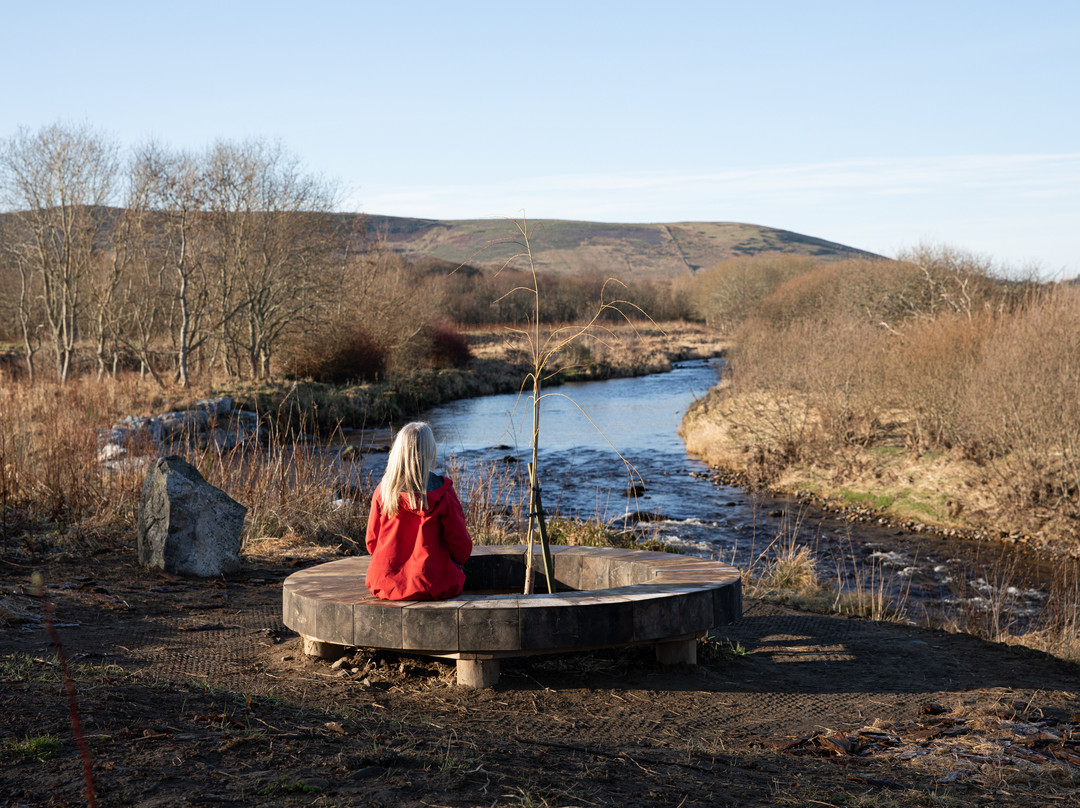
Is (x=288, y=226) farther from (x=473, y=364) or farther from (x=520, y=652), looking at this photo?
(x=520, y=652)

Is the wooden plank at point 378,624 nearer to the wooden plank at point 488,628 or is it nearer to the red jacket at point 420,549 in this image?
the red jacket at point 420,549

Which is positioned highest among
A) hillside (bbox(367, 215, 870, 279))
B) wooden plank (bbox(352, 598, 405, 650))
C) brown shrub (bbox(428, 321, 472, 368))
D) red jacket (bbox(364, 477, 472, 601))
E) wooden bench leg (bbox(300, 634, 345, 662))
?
hillside (bbox(367, 215, 870, 279))

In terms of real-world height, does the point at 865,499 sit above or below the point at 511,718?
below

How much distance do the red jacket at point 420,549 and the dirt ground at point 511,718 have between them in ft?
1.89

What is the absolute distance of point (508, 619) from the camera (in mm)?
4945

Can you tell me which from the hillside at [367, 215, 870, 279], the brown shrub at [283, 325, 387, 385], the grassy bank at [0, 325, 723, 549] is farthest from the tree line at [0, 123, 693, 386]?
the hillside at [367, 215, 870, 279]

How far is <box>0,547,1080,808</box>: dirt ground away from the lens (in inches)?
125

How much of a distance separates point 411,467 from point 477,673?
1.27 m

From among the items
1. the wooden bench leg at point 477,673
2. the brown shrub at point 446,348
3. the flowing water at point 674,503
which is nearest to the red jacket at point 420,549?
the wooden bench leg at point 477,673

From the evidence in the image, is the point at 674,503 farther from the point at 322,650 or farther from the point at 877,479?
the point at 322,650

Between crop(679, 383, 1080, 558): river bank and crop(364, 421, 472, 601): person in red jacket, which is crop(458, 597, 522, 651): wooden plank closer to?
crop(364, 421, 472, 601): person in red jacket

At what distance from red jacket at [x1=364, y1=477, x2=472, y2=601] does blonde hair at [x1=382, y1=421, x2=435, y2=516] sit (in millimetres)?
75

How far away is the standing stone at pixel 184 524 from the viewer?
7684mm

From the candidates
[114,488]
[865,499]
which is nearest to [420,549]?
[114,488]
